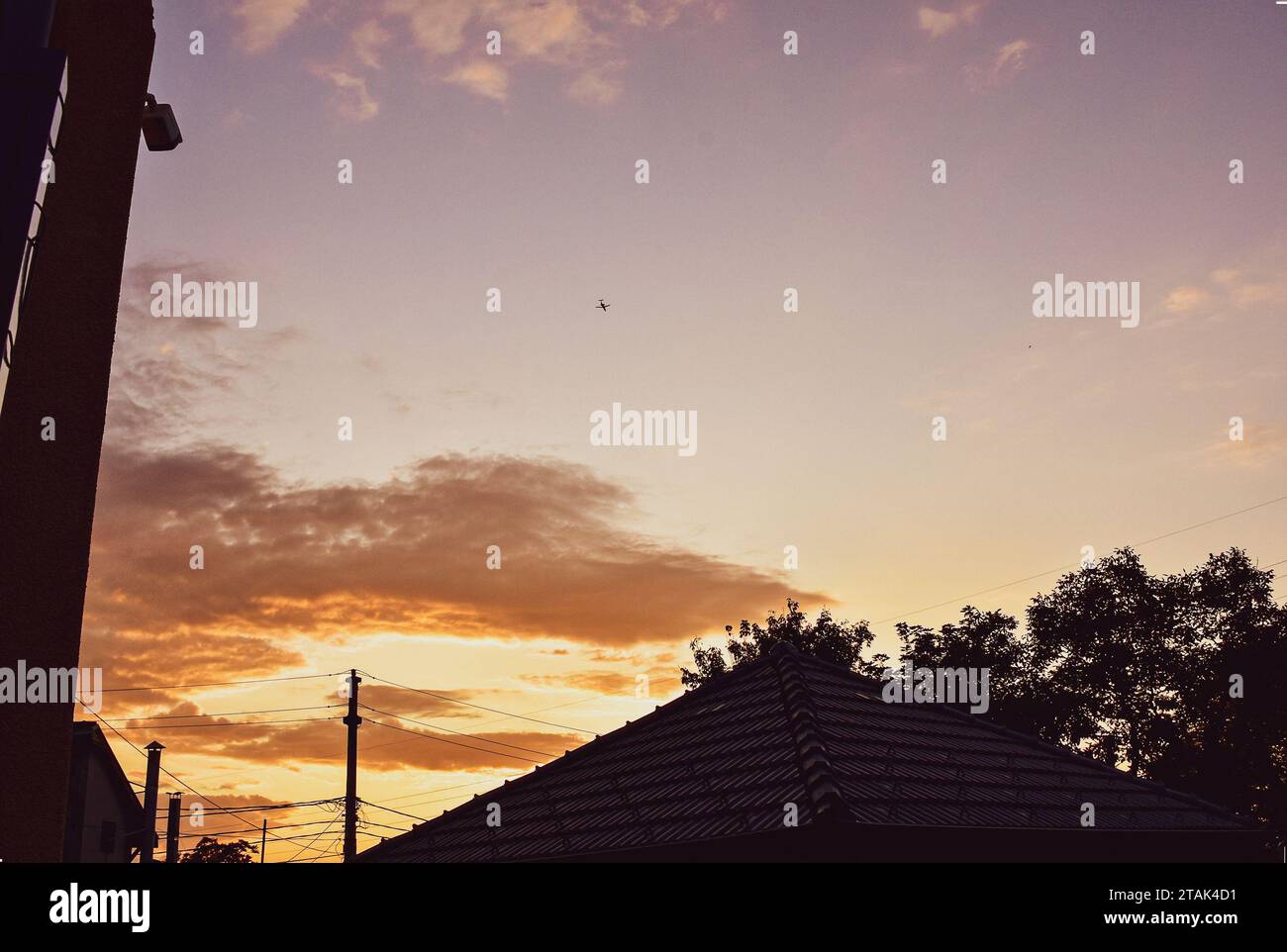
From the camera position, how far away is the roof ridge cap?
12.1m

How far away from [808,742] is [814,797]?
219 cm

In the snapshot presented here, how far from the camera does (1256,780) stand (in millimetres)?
36469

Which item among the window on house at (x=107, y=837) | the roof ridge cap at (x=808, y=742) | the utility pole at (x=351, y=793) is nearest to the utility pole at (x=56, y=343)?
the roof ridge cap at (x=808, y=742)

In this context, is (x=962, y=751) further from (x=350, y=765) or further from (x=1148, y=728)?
(x=1148, y=728)

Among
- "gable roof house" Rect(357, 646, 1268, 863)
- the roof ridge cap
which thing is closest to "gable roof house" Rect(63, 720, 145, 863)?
"gable roof house" Rect(357, 646, 1268, 863)

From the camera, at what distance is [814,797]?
12484 millimetres

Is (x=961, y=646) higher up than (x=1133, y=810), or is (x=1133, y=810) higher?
(x=961, y=646)

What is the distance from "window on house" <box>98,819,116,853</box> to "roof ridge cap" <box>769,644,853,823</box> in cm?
2907

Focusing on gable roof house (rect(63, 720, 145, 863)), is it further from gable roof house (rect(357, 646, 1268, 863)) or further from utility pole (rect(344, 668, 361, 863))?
gable roof house (rect(357, 646, 1268, 863))

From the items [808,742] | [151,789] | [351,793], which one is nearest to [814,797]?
[808,742]

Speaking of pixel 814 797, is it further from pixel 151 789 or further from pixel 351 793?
pixel 151 789
